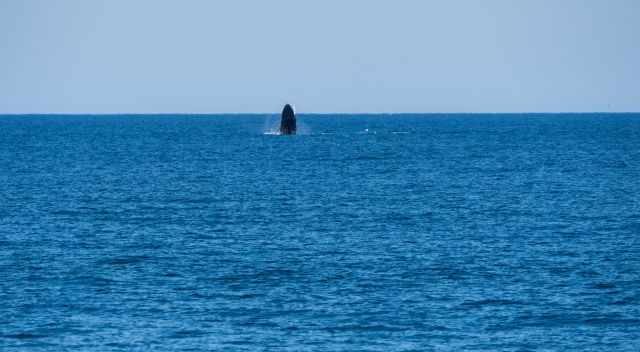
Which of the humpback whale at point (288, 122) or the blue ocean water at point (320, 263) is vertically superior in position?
the humpback whale at point (288, 122)

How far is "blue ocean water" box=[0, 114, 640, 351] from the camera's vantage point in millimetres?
32750

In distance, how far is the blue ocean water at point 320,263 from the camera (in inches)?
1289

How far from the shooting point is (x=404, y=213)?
6166 cm

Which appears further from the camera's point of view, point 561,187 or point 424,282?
point 561,187

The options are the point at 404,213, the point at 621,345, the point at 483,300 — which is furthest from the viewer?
the point at 404,213

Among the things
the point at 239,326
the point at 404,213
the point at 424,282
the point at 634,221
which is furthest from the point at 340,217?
the point at 239,326

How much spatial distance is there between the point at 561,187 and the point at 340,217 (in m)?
24.4

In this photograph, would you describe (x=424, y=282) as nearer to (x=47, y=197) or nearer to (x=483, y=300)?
(x=483, y=300)

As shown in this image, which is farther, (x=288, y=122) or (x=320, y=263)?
(x=288, y=122)

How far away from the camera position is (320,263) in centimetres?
4378

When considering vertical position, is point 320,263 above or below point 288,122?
below

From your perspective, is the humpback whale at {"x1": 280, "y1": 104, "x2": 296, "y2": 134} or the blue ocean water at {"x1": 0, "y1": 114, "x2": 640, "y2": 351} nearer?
the blue ocean water at {"x1": 0, "y1": 114, "x2": 640, "y2": 351}

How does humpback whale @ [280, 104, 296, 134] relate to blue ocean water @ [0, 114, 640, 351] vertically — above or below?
above

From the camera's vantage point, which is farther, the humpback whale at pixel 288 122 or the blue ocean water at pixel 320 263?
the humpback whale at pixel 288 122
